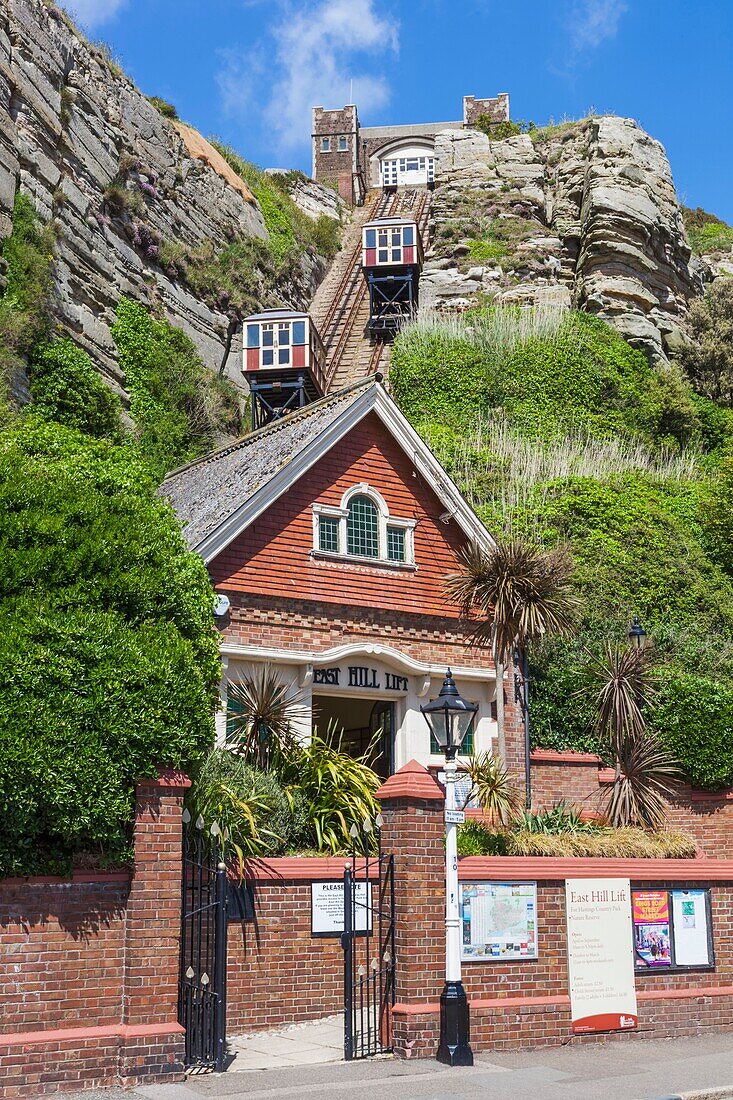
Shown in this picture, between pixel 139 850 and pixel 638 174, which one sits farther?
pixel 638 174

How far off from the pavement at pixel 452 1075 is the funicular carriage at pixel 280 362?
28.2 meters

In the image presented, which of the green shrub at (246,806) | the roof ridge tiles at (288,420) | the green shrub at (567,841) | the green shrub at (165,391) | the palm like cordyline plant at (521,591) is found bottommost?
the green shrub at (567,841)

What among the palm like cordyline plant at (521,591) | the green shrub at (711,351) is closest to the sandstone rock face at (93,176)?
the green shrub at (711,351)

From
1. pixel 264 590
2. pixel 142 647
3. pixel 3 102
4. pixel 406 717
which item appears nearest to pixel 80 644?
pixel 142 647

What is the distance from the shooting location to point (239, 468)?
22781 mm

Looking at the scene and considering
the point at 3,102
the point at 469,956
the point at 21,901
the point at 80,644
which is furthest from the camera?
the point at 3,102

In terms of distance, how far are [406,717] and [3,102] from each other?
21922 mm

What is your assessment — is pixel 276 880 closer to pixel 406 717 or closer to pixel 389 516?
pixel 406 717

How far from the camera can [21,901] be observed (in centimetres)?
1087

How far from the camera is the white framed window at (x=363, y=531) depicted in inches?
829

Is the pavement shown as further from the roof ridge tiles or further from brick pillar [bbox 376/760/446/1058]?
the roof ridge tiles

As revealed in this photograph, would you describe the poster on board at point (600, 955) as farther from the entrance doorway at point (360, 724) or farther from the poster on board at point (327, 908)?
the entrance doorway at point (360, 724)

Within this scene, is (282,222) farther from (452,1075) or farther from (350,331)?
(452,1075)

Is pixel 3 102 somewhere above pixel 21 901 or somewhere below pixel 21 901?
above
